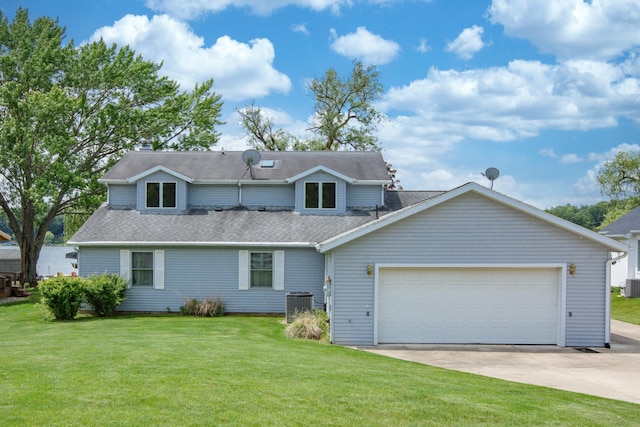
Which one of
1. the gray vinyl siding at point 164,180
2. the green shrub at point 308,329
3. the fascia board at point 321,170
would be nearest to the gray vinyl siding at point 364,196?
the fascia board at point 321,170

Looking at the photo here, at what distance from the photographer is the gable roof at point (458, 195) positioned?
615 inches

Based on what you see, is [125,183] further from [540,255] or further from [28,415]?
[28,415]

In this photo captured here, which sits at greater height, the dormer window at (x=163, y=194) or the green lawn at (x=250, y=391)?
the dormer window at (x=163, y=194)

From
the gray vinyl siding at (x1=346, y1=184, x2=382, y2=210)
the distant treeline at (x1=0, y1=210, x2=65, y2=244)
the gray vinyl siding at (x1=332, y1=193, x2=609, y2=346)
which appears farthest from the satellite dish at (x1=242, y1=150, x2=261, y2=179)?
the distant treeline at (x1=0, y1=210, x2=65, y2=244)

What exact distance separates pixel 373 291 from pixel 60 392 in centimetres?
898

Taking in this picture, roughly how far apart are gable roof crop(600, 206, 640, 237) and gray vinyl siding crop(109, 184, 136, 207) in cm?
2300

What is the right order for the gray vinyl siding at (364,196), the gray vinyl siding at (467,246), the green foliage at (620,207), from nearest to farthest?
the gray vinyl siding at (467,246), the gray vinyl siding at (364,196), the green foliage at (620,207)

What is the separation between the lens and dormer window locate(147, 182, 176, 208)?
24391 millimetres

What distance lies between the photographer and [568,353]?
50.2 ft

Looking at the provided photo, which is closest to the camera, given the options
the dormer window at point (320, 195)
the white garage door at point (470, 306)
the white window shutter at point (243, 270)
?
the white garage door at point (470, 306)

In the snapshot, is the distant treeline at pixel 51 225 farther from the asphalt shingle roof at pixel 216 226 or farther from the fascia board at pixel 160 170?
the asphalt shingle roof at pixel 216 226

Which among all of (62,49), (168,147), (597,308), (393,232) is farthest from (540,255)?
(62,49)

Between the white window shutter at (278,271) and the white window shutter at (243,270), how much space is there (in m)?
0.99

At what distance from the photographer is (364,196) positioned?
24688 mm
